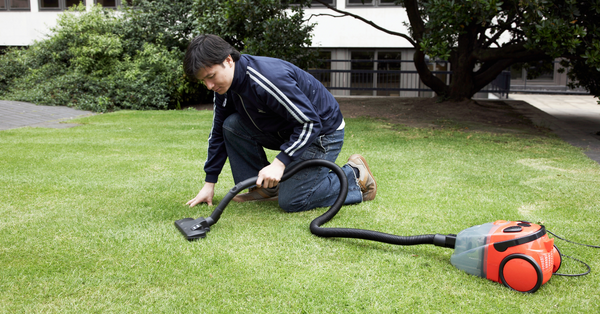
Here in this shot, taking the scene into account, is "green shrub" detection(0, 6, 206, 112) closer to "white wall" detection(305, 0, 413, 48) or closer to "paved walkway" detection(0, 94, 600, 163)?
"paved walkway" detection(0, 94, 600, 163)

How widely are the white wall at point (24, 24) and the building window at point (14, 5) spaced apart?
14 centimetres

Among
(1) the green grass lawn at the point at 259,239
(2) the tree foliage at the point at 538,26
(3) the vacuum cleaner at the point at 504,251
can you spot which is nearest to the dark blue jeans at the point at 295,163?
(1) the green grass lawn at the point at 259,239

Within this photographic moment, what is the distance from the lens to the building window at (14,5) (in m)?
16.7

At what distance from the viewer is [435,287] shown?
197 centimetres

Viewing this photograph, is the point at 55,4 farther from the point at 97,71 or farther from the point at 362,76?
the point at 362,76

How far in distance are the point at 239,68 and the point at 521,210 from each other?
2.14 m

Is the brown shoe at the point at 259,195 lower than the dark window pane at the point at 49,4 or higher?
lower

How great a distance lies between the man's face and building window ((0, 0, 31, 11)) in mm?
17966

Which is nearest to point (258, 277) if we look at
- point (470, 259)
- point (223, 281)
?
point (223, 281)

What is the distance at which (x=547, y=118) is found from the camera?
8.85 m

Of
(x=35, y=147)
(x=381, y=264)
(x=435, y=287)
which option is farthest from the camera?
(x=35, y=147)

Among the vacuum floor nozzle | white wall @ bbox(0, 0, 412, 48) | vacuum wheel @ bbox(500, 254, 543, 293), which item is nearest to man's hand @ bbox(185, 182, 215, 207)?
the vacuum floor nozzle

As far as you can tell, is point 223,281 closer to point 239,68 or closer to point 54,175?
point 239,68

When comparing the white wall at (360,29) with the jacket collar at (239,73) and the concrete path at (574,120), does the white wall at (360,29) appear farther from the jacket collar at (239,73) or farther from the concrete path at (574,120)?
the jacket collar at (239,73)
